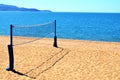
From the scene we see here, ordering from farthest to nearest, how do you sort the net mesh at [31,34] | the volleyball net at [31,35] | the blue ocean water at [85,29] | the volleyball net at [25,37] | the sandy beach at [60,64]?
the blue ocean water at [85,29]
the net mesh at [31,34]
the volleyball net at [31,35]
the volleyball net at [25,37]
the sandy beach at [60,64]

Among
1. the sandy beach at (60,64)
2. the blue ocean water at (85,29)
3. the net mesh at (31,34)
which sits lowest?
the blue ocean water at (85,29)

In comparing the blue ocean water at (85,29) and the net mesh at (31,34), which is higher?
the net mesh at (31,34)

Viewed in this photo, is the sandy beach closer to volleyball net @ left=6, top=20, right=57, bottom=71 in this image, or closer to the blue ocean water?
volleyball net @ left=6, top=20, right=57, bottom=71

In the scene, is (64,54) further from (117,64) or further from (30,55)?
(117,64)

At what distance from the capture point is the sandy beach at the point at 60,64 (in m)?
10.3

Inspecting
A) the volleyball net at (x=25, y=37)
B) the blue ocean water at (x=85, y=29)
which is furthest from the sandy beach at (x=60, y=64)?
the blue ocean water at (x=85, y=29)

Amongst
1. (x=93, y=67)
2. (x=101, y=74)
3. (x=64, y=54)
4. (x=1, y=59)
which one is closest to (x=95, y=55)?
(x=64, y=54)

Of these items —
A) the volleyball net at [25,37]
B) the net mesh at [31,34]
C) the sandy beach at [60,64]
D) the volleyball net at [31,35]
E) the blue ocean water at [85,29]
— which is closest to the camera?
the sandy beach at [60,64]

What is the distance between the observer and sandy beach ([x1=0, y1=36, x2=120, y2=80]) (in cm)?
1030

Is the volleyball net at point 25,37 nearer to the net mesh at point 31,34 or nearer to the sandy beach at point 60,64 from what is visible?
the net mesh at point 31,34

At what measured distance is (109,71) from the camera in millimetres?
11039

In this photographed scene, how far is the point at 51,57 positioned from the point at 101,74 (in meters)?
3.63

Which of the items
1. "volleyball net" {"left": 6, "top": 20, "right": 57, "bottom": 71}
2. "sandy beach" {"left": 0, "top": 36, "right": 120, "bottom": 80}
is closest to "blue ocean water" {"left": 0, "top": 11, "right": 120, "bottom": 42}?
"volleyball net" {"left": 6, "top": 20, "right": 57, "bottom": 71}

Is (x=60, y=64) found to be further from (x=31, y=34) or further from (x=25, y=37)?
(x=31, y=34)
